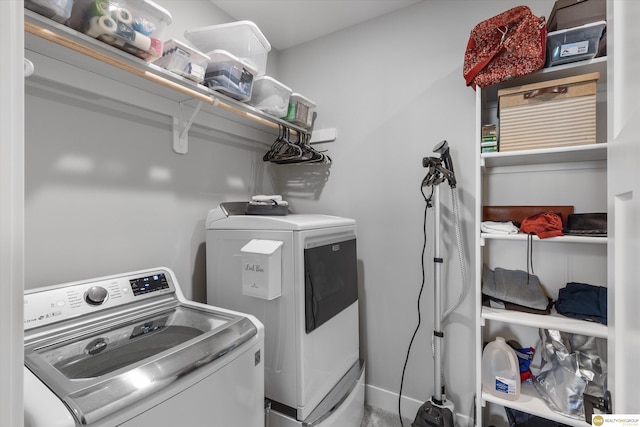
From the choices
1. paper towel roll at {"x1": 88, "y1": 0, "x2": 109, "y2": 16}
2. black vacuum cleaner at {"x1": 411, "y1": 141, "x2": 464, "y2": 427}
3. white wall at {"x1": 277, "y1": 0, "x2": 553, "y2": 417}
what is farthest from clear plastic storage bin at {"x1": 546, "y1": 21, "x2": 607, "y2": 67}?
paper towel roll at {"x1": 88, "y1": 0, "x2": 109, "y2": 16}

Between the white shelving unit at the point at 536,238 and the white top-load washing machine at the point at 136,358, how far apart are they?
1209 millimetres

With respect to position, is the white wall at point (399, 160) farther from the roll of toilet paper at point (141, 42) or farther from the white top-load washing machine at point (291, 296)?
the roll of toilet paper at point (141, 42)

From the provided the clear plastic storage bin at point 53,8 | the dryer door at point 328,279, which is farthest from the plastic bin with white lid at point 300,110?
the clear plastic storage bin at point 53,8

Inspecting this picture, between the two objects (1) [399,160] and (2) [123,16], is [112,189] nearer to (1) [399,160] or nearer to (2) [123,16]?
(2) [123,16]

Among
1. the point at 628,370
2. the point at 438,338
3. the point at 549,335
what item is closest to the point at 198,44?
the point at 628,370

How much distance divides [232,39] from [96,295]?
1.34 metres

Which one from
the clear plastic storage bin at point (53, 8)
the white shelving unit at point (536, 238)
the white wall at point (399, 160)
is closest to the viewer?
the clear plastic storage bin at point (53, 8)

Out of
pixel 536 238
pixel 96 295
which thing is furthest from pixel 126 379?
pixel 536 238

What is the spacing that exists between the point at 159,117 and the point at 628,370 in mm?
1920

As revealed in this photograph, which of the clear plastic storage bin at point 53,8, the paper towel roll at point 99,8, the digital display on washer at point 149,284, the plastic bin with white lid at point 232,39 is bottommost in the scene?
the digital display on washer at point 149,284

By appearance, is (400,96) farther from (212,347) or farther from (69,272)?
(69,272)

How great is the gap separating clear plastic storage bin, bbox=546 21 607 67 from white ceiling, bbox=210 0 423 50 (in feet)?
3.14

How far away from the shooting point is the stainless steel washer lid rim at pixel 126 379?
68cm

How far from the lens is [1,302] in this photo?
33cm
